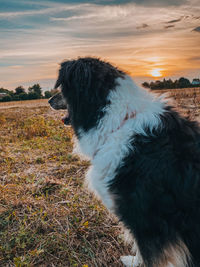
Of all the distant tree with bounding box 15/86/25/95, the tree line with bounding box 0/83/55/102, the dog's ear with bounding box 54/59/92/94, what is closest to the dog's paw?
the dog's ear with bounding box 54/59/92/94

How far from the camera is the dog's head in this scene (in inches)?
82.0

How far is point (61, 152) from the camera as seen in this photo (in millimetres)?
5441

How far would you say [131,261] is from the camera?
2.31 meters

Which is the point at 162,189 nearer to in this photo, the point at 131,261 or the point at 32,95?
the point at 131,261

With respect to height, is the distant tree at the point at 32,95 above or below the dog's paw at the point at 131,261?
below

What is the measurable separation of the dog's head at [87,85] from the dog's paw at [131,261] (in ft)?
4.78

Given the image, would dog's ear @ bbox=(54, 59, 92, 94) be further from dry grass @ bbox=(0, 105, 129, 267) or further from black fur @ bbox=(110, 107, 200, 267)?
dry grass @ bbox=(0, 105, 129, 267)

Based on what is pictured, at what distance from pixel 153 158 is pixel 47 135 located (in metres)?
5.69

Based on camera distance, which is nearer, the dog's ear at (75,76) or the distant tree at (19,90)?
the dog's ear at (75,76)

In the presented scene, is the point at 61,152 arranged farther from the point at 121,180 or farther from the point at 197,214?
the point at 197,214

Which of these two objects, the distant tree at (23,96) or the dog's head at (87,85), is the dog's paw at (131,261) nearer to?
the dog's head at (87,85)

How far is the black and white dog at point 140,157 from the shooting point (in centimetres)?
171

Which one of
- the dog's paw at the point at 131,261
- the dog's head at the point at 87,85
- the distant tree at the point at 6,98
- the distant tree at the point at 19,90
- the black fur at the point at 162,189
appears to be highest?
the dog's head at the point at 87,85

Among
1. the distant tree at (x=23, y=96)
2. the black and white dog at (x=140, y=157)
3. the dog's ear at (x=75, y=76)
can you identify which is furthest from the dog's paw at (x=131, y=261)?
the distant tree at (x=23, y=96)
